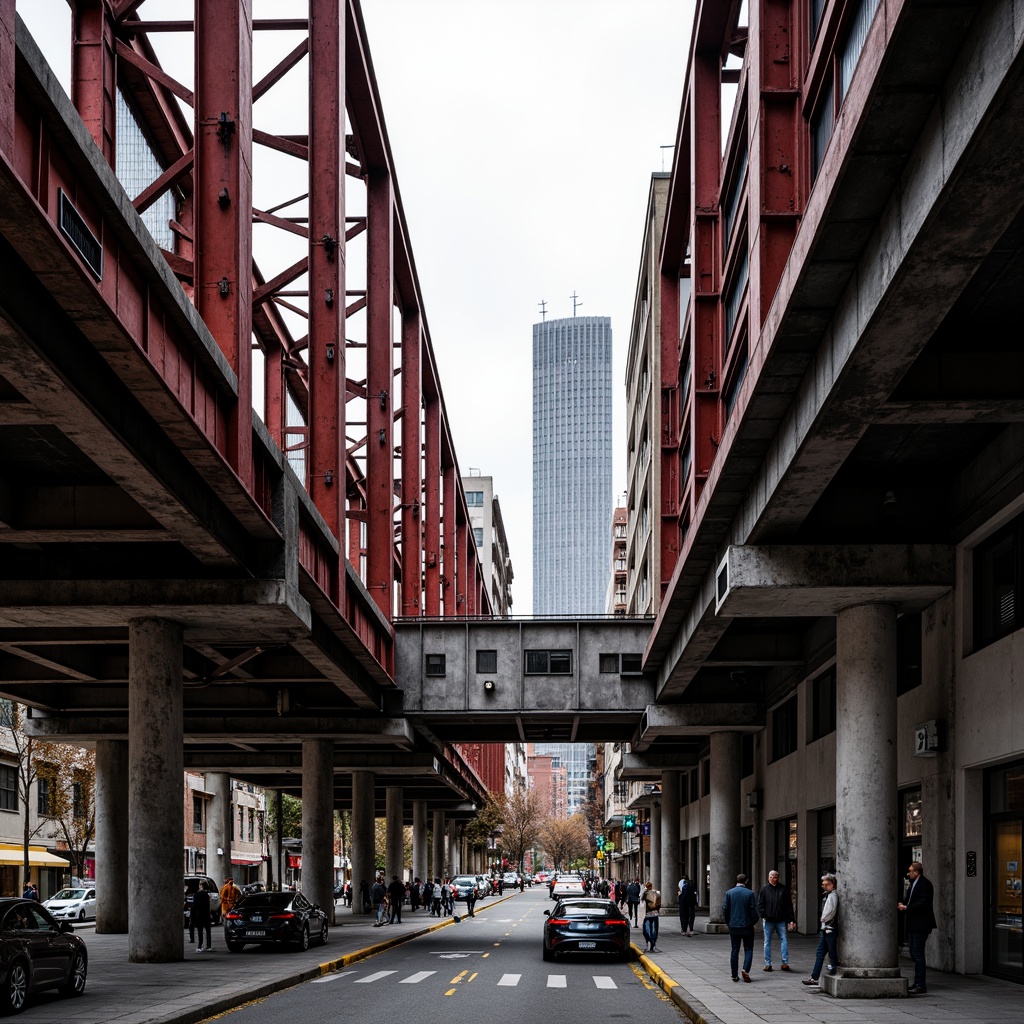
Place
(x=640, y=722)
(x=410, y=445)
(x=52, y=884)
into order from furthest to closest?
(x=52, y=884) < (x=410, y=445) < (x=640, y=722)

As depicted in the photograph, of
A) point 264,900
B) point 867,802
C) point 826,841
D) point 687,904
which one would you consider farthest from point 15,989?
point 687,904

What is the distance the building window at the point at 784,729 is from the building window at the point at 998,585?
15.3 metres

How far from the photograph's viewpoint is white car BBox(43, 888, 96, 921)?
164 feet

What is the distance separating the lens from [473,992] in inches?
862

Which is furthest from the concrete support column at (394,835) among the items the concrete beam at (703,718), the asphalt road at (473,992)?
the asphalt road at (473,992)

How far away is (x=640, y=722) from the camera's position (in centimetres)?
4431

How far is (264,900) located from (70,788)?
32017mm

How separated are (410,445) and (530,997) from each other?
2934cm

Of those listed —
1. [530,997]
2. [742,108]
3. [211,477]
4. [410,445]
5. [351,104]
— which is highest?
[351,104]

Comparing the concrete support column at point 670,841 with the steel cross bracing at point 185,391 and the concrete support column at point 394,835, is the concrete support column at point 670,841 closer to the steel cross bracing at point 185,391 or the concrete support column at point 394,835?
the concrete support column at point 394,835

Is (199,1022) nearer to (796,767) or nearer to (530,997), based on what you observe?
(530,997)

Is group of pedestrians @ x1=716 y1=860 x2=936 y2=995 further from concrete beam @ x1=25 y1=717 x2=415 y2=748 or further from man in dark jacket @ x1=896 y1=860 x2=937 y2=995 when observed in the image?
concrete beam @ x1=25 y1=717 x2=415 y2=748

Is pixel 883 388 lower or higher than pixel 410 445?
lower

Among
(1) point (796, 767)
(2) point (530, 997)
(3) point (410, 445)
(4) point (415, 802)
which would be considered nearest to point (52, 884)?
(4) point (415, 802)
